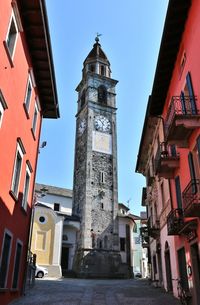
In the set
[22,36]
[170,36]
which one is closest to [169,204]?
[170,36]

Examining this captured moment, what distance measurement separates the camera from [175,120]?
9609 millimetres

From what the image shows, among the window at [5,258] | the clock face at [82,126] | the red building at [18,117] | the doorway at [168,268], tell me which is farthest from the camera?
the clock face at [82,126]

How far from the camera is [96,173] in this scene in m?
43.9

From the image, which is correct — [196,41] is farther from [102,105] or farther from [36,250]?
[102,105]

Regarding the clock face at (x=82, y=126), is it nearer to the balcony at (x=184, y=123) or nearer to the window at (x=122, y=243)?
the window at (x=122, y=243)

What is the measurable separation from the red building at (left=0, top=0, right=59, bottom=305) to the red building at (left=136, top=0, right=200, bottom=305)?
4548 mm

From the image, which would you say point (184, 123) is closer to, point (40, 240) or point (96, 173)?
point (40, 240)

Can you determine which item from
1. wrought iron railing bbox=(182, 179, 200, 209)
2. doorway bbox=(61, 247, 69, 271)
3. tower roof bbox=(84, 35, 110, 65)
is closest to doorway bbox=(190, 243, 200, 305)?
A: wrought iron railing bbox=(182, 179, 200, 209)

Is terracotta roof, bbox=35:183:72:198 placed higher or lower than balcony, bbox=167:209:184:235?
higher

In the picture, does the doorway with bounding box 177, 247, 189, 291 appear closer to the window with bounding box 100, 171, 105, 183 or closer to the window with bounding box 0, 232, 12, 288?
the window with bounding box 0, 232, 12, 288

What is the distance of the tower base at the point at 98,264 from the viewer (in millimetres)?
37534

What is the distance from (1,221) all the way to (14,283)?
3.45m

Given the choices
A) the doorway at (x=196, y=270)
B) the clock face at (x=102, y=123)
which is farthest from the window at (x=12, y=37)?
the clock face at (x=102, y=123)

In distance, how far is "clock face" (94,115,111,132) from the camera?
4759 centimetres
